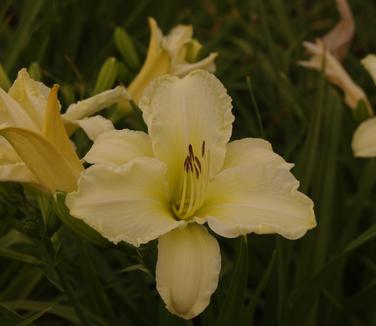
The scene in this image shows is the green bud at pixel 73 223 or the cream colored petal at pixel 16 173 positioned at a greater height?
the cream colored petal at pixel 16 173

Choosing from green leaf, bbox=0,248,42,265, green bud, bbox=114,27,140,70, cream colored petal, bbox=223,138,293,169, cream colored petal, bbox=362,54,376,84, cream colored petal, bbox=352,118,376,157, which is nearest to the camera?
cream colored petal, bbox=223,138,293,169

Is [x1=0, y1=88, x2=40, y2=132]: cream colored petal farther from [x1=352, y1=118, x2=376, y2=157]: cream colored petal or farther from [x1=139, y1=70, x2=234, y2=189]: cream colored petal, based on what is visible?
[x1=352, y1=118, x2=376, y2=157]: cream colored petal

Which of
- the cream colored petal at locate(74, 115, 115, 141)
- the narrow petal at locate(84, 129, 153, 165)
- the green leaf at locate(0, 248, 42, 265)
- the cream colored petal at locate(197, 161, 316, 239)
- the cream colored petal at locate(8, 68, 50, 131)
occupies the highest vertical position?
the cream colored petal at locate(8, 68, 50, 131)

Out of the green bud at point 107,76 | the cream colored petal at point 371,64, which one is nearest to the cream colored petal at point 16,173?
the green bud at point 107,76

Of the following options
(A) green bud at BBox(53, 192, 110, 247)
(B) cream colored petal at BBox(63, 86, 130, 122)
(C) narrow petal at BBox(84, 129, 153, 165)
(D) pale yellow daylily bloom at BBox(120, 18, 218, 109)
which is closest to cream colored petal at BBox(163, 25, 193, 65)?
(D) pale yellow daylily bloom at BBox(120, 18, 218, 109)

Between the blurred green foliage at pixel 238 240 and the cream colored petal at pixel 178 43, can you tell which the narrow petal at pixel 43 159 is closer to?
the blurred green foliage at pixel 238 240

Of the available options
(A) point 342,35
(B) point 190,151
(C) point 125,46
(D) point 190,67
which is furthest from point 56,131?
(A) point 342,35
